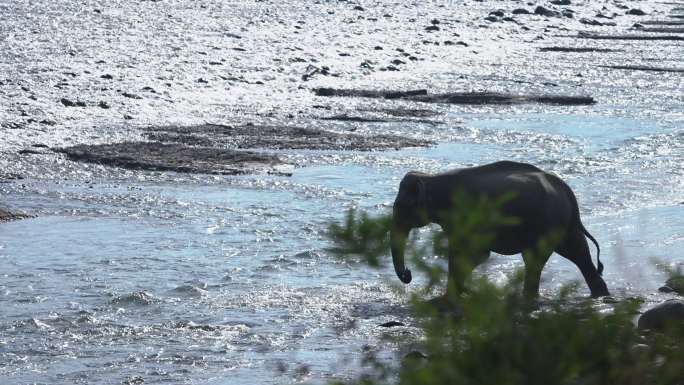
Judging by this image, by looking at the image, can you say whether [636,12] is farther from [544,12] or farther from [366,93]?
[366,93]

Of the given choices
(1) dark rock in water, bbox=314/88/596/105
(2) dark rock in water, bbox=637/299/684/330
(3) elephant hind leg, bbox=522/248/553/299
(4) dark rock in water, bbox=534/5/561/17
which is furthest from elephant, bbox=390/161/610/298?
(4) dark rock in water, bbox=534/5/561/17

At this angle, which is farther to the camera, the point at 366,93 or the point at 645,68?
the point at 645,68

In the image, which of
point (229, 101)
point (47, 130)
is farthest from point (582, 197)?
point (229, 101)

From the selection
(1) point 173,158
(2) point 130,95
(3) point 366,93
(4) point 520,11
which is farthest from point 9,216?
(4) point 520,11

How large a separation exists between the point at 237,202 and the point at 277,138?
11.9 ft

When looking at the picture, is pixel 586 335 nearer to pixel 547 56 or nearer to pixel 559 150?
pixel 559 150

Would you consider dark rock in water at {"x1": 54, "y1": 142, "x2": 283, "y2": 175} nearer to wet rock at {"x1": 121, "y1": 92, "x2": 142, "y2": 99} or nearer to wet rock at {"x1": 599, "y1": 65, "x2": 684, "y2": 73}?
wet rock at {"x1": 121, "y1": 92, "x2": 142, "y2": 99}

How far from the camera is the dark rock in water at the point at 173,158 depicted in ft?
45.1

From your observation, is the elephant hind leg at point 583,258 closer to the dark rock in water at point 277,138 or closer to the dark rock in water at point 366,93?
the dark rock in water at point 277,138

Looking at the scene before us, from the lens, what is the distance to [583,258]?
9125mm

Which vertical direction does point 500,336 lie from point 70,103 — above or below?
above

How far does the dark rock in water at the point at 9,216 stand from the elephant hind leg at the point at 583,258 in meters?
4.50

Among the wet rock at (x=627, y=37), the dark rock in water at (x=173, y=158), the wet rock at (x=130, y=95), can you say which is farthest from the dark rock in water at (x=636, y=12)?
the dark rock in water at (x=173, y=158)

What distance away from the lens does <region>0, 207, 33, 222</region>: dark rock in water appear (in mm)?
11235
